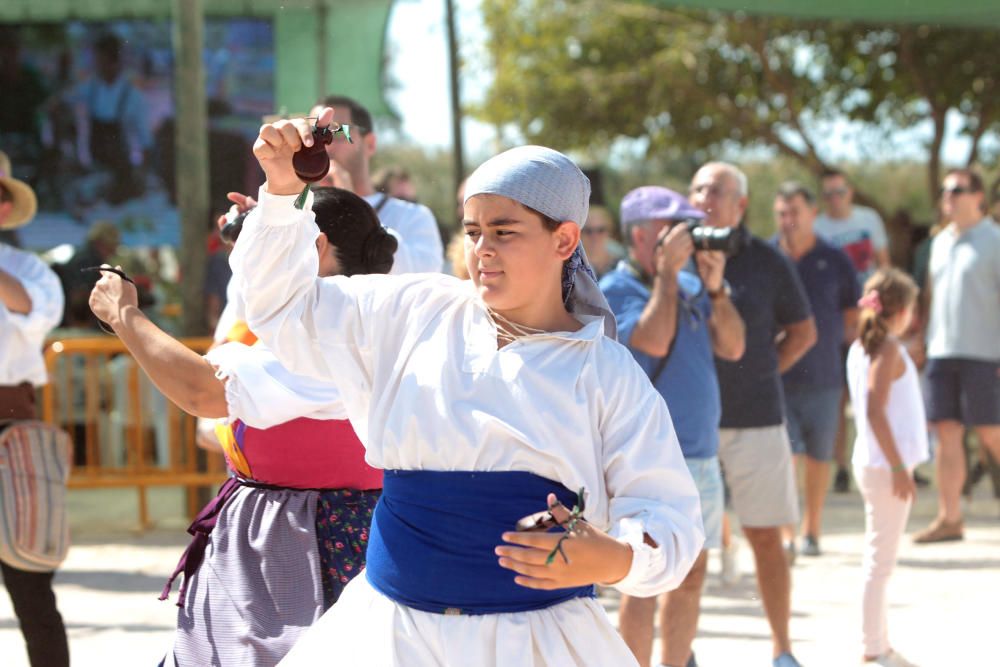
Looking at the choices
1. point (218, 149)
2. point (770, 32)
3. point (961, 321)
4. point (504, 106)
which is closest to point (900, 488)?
point (961, 321)

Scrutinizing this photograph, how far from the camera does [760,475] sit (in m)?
6.50

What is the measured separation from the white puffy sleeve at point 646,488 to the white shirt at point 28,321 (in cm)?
319

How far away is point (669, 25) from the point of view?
19.6 m

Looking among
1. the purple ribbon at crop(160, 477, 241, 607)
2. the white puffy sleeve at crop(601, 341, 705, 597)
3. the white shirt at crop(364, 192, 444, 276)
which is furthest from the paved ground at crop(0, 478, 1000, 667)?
the white puffy sleeve at crop(601, 341, 705, 597)

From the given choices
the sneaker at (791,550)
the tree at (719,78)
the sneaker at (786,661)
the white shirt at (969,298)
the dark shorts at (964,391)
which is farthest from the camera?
the tree at (719,78)

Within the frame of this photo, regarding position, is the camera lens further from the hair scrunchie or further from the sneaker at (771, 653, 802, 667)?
the sneaker at (771, 653, 802, 667)

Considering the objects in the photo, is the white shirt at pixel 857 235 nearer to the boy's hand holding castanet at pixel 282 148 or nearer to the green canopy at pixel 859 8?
the green canopy at pixel 859 8

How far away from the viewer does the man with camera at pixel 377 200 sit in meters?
5.43

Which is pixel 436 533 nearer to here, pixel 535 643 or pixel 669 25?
pixel 535 643

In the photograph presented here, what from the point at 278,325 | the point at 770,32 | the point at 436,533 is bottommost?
the point at 436,533

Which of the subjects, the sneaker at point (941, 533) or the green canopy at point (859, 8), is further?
the green canopy at point (859, 8)

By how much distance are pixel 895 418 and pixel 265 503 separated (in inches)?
147

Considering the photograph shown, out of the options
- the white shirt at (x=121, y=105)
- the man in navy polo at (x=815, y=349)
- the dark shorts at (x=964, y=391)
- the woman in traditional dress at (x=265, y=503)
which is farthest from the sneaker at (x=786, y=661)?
the white shirt at (x=121, y=105)

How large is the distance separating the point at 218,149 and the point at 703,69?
729cm
